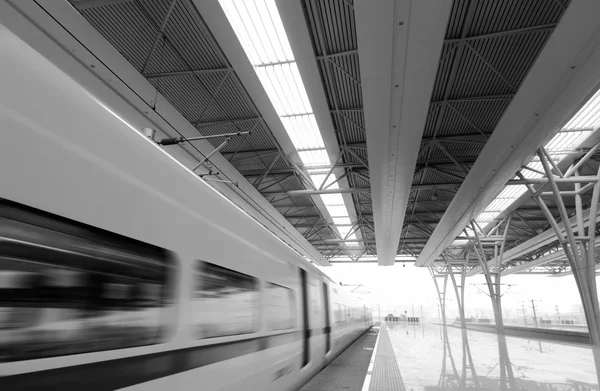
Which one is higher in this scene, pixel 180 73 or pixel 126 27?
pixel 126 27

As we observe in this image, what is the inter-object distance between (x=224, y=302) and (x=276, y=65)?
6432 mm

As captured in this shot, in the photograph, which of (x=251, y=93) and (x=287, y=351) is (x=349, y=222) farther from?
(x=287, y=351)

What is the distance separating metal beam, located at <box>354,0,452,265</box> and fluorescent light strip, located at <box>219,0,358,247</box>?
1.97 metres

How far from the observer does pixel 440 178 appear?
17859mm

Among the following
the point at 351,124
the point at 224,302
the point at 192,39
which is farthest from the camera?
the point at 351,124

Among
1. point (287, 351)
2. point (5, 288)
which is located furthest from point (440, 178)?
point (5, 288)

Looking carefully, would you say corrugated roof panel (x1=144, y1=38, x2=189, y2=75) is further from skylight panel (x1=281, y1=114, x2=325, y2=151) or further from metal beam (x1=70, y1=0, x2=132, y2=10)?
skylight panel (x1=281, y1=114, x2=325, y2=151)

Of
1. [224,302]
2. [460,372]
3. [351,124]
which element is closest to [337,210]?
[351,124]

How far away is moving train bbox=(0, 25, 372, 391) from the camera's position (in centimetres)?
200

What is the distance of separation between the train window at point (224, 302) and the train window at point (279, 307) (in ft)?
1.56

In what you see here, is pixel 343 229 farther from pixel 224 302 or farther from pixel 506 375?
pixel 224 302

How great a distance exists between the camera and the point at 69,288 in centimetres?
225

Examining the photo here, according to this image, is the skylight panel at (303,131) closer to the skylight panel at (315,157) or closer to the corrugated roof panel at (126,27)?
the skylight panel at (315,157)

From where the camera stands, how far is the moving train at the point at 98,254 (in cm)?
200
